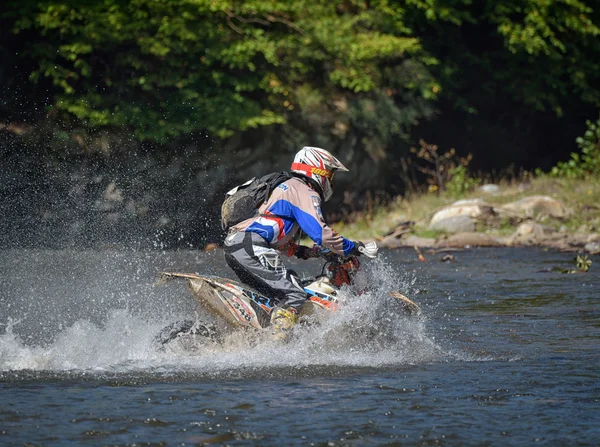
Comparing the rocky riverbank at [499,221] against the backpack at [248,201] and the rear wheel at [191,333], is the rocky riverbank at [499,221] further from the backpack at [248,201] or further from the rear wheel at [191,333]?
the rear wheel at [191,333]

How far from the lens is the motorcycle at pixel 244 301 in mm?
8070

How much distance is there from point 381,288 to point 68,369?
259 centimetres

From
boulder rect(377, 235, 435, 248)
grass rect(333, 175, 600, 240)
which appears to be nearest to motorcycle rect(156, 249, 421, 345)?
boulder rect(377, 235, 435, 248)

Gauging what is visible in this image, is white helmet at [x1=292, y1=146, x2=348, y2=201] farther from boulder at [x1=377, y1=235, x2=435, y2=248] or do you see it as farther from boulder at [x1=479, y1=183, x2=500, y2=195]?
boulder at [x1=479, y1=183, x2=500, y2=195]

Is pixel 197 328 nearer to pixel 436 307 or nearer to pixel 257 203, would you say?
pixel 257 203

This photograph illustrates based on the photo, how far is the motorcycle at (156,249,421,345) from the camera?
807cm

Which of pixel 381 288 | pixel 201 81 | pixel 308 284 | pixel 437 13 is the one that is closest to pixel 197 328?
pixel 308 284

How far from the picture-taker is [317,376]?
26.2 ft

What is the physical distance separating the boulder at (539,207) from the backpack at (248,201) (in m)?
12.7

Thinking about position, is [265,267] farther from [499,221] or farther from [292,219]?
[499,221]

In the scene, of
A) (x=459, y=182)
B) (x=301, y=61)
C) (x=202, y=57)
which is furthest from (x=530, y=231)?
(x=202, y=57)

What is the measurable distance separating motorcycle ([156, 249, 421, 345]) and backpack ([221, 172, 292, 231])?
526 mm

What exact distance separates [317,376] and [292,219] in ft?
4.30

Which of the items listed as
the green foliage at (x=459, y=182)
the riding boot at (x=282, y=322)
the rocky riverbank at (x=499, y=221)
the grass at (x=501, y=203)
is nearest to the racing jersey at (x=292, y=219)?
the riding boot at (x=282, y=322)
